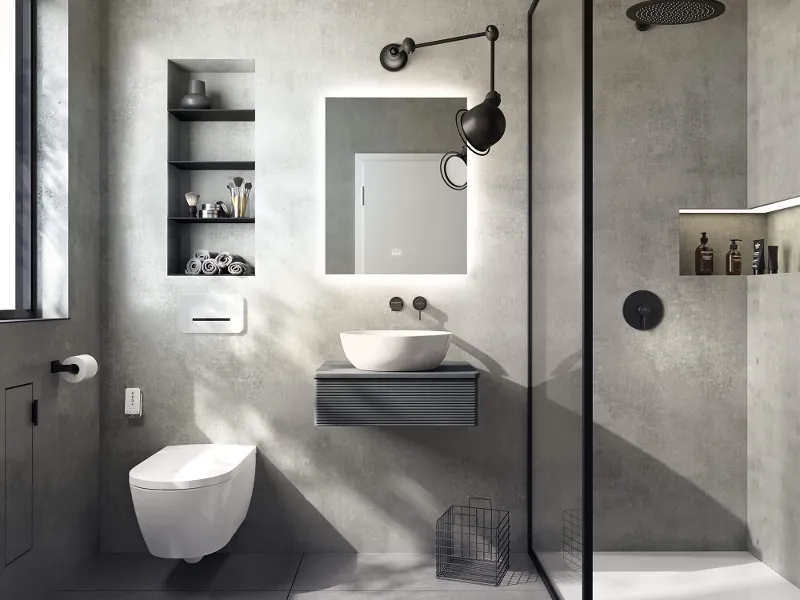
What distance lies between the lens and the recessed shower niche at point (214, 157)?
9.67ft

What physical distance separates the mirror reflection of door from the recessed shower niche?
0.56 meters

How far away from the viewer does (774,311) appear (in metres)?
2.65

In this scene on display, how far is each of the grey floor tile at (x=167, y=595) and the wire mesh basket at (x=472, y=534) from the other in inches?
28.9

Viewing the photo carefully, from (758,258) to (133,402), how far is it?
2.80 meters

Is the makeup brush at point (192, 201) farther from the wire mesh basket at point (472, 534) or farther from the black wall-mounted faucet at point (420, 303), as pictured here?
the wire mesh basket at point (472, 534)

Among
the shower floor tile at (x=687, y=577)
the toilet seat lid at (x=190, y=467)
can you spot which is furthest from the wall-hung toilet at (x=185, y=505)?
the shower floor tile at (x=687, y=577)

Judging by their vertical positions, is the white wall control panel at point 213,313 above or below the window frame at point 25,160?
below

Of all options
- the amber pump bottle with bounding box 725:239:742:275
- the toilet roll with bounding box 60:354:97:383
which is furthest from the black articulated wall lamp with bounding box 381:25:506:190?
the toilet roll with bounding box 60:354:97:383

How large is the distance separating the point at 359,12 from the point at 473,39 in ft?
1.69

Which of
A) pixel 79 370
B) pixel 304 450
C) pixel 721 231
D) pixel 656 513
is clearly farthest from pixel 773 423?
pixel 79 370

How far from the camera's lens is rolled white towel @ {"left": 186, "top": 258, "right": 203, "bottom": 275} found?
9.36ft

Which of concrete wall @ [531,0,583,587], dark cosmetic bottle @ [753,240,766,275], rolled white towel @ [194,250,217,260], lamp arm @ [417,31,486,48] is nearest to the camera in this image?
concrete wall @ [531,0,583,587]

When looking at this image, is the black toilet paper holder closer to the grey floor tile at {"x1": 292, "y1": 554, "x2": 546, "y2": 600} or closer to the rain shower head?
the grey floor tile at {"x1": 292, "y1": 554, "x2": 546, "y2": 600}

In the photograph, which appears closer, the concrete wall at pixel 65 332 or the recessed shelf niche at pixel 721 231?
the concrete wall at pixel 65 332
